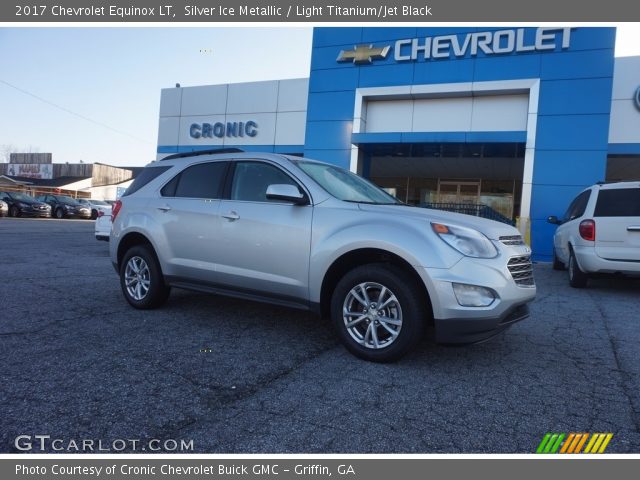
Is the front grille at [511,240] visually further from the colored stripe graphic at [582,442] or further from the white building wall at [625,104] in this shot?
the white building wall at [625,104]

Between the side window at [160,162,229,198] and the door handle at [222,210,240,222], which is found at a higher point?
the side window at [160,162,229,198]

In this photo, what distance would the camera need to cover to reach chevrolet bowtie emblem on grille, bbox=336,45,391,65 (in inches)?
622

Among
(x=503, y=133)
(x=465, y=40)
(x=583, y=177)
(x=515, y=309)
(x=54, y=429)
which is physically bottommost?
(x=54, y=429)

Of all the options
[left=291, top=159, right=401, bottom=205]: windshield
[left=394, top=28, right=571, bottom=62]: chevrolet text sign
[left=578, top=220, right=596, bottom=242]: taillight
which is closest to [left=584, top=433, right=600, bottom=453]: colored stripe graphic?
[left=291, top=159, right=401, bottom=205]: windshield

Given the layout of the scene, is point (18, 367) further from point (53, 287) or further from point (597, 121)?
point (597, 121)

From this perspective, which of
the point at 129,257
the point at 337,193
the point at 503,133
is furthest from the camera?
the point at 503,133

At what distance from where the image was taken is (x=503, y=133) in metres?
14.4

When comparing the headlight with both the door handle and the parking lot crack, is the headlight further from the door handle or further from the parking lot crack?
the door handle

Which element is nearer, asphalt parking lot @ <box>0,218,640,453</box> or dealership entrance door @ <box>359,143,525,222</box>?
asphalt parking lot @ <box>0,218,640,453</box>

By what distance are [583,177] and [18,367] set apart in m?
14.8

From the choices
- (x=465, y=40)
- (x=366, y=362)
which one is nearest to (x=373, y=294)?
(x=366, y=362)

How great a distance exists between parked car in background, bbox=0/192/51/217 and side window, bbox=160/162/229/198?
27.9 metres

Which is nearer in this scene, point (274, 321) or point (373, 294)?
point (373, 294)

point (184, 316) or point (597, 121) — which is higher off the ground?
point (597, 121)
